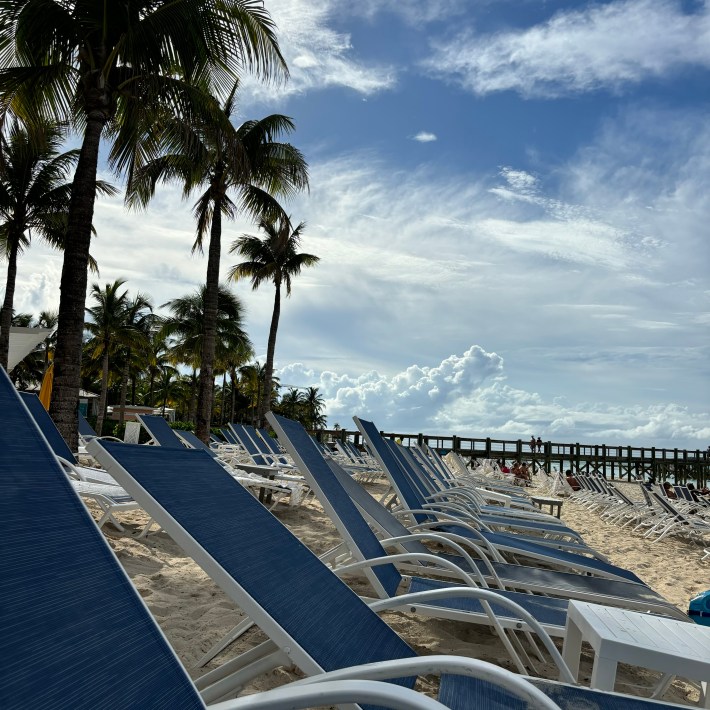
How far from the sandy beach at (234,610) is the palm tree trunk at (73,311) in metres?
2.25

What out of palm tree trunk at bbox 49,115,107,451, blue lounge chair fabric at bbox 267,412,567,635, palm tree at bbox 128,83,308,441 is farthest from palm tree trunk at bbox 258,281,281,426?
blue lounge chair fabric at bbox 267,412,567,635

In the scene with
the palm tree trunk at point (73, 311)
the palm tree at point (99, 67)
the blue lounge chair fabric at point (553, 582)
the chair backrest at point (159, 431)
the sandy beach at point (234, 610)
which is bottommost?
the sandy beach at point (234, 610)

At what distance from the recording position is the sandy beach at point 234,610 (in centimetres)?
316

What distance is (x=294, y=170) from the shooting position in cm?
1830

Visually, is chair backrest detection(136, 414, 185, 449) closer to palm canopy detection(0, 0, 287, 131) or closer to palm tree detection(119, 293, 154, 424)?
palm canopy detection(0, 0, 287, 131)

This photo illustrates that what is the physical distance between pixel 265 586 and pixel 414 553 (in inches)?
48.2

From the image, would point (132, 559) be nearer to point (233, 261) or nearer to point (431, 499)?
point (431, 499)

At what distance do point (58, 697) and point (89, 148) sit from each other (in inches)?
372

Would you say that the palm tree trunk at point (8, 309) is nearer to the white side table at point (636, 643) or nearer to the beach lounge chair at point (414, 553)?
the beach lounge chair at point (414, 553)

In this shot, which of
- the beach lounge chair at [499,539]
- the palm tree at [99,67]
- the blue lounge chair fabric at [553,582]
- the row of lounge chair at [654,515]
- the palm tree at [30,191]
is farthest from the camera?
the palm tree at [30,191]

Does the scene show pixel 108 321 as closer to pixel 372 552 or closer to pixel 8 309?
pixel 8 309

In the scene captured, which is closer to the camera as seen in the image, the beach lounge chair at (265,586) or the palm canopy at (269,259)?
the beach lounge chair at (265,586)

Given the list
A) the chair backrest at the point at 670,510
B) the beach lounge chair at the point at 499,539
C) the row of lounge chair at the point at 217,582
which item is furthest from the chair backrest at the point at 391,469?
the chair backrest at the point at 670,510

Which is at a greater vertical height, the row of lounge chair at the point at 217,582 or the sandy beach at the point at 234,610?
the row of lounge chair at the point at 217,582
